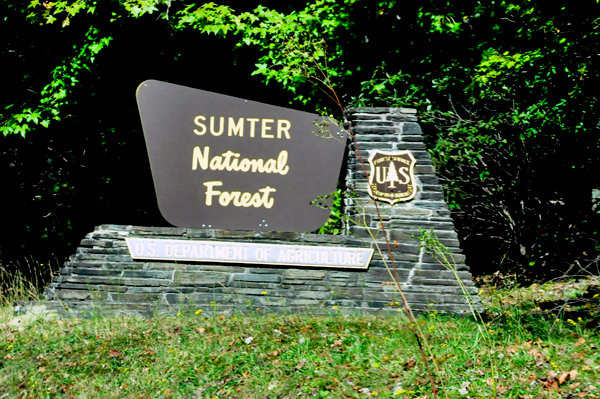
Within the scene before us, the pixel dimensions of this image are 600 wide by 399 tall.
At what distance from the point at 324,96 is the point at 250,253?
12.4ft

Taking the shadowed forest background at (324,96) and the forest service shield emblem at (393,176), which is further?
the shadowed forest background at (324,96)

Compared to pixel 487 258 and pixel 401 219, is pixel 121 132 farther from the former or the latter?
pixel 487 258

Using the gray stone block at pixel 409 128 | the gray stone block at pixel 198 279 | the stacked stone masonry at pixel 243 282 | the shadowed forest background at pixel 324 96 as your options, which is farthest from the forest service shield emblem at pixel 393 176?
the gray stone block at pixel 198 279

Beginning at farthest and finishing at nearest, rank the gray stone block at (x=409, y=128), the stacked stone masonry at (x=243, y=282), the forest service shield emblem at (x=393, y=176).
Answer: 1. the gray stone block at (x=409, y=128)
2. the forest service shield emblem at (x=393, y=176)
3. the stacked stone masonry at (x=243, y=282)

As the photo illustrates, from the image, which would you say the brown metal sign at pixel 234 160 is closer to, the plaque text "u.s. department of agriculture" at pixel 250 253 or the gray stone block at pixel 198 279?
the plaque text "u.s. department of agriculture" at pixel 250 253

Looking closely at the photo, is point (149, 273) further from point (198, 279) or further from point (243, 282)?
point (243, 282)

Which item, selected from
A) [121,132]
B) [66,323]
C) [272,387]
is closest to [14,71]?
[121,132]

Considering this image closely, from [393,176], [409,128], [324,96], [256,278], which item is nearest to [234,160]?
[256,278]

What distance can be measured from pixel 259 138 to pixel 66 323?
2.83m

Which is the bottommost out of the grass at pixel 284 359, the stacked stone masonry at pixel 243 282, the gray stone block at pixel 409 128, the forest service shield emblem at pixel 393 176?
the grass at pixel 284 359

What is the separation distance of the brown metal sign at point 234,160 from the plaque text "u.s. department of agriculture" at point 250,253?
38 centimetres

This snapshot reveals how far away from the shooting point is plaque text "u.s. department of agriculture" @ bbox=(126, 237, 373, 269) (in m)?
5.73

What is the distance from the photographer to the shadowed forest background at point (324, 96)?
25.1 ft

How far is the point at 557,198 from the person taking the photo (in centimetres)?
777
